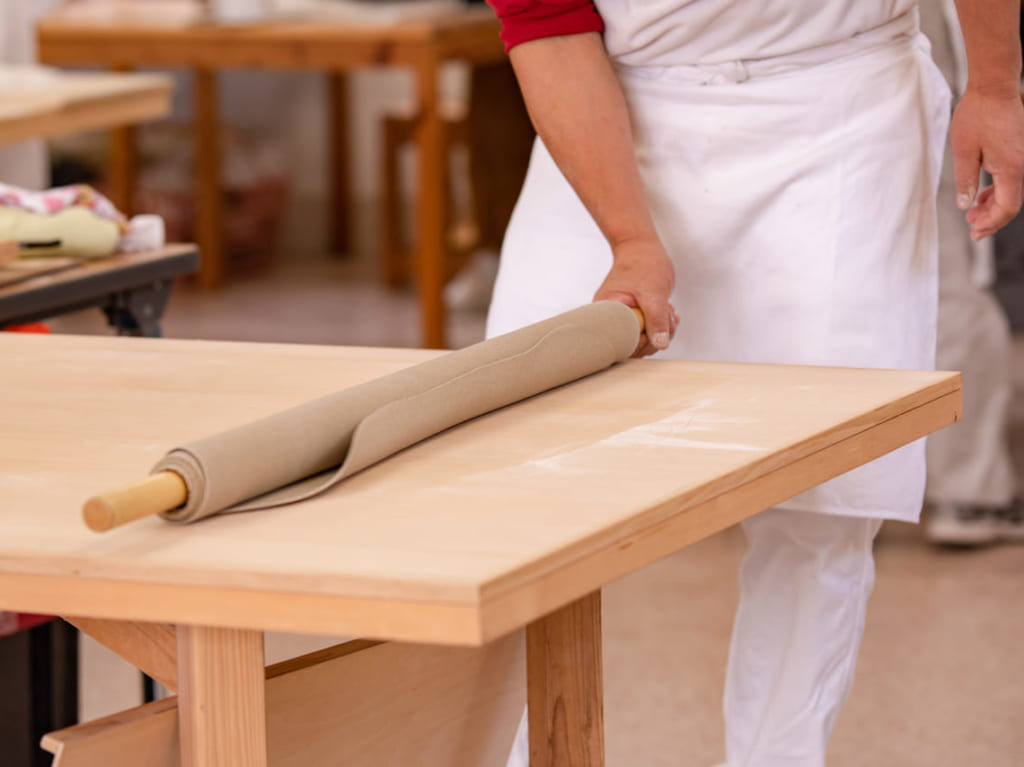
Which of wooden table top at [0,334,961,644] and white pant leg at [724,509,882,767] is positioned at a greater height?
wooden table top at [0,334,961,644]

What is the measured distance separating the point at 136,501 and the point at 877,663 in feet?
5.01

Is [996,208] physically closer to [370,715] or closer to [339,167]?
[370,715]

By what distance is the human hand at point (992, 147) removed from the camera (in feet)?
3.82

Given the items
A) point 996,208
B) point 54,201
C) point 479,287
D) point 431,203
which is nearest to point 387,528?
point 996,208

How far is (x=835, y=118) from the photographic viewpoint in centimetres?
116

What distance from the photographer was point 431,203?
11.2 feet

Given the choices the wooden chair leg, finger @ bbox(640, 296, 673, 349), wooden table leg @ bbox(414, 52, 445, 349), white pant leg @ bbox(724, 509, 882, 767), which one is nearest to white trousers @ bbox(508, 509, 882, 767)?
white pant leg @ bbox(724, 509, 882, 767)

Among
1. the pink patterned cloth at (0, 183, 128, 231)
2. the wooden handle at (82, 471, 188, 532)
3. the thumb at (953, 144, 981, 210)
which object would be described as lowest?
the wooden handle at (82, 471, 188, 532)

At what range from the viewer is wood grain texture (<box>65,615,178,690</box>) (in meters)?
0.71

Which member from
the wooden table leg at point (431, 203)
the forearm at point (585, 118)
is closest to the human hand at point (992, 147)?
the forearm at point (585, 118)

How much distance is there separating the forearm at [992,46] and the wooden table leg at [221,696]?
30.7 inches

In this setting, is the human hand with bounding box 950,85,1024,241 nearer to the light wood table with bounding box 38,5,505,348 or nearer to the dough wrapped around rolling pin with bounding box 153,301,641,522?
the dough wrapped around rolling pin with bounding box 153,301,641,522

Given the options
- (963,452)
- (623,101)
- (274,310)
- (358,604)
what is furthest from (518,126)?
(358,604)

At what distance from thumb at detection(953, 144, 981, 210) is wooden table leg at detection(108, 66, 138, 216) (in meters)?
3.50
